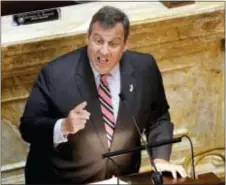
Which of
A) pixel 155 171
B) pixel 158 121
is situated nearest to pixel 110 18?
pixel 158 121

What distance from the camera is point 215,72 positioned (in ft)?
10.5

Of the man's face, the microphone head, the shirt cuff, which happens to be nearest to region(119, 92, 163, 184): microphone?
the microphone head

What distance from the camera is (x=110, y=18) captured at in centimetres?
288

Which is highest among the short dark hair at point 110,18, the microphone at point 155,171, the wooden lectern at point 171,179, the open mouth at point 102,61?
the short dark hair at point 110,18

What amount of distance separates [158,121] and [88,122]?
0.25 m

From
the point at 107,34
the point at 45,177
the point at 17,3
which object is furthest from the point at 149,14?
the point at 45,177

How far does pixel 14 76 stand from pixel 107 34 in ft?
1.20

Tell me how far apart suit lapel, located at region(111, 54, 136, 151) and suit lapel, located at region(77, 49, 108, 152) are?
5 cm

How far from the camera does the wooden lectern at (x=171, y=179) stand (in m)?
3.04

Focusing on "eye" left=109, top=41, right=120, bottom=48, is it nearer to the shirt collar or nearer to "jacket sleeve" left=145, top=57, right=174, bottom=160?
the shirt collar

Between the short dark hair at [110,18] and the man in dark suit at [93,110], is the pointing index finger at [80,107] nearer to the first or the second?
the man in dark suit at [93,110]

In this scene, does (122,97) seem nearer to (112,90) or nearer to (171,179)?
(112,90)

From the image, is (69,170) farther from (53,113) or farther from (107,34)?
(107,34)

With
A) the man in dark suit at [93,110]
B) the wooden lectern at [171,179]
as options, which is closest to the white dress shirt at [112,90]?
the man in dark suit at [93,110]
